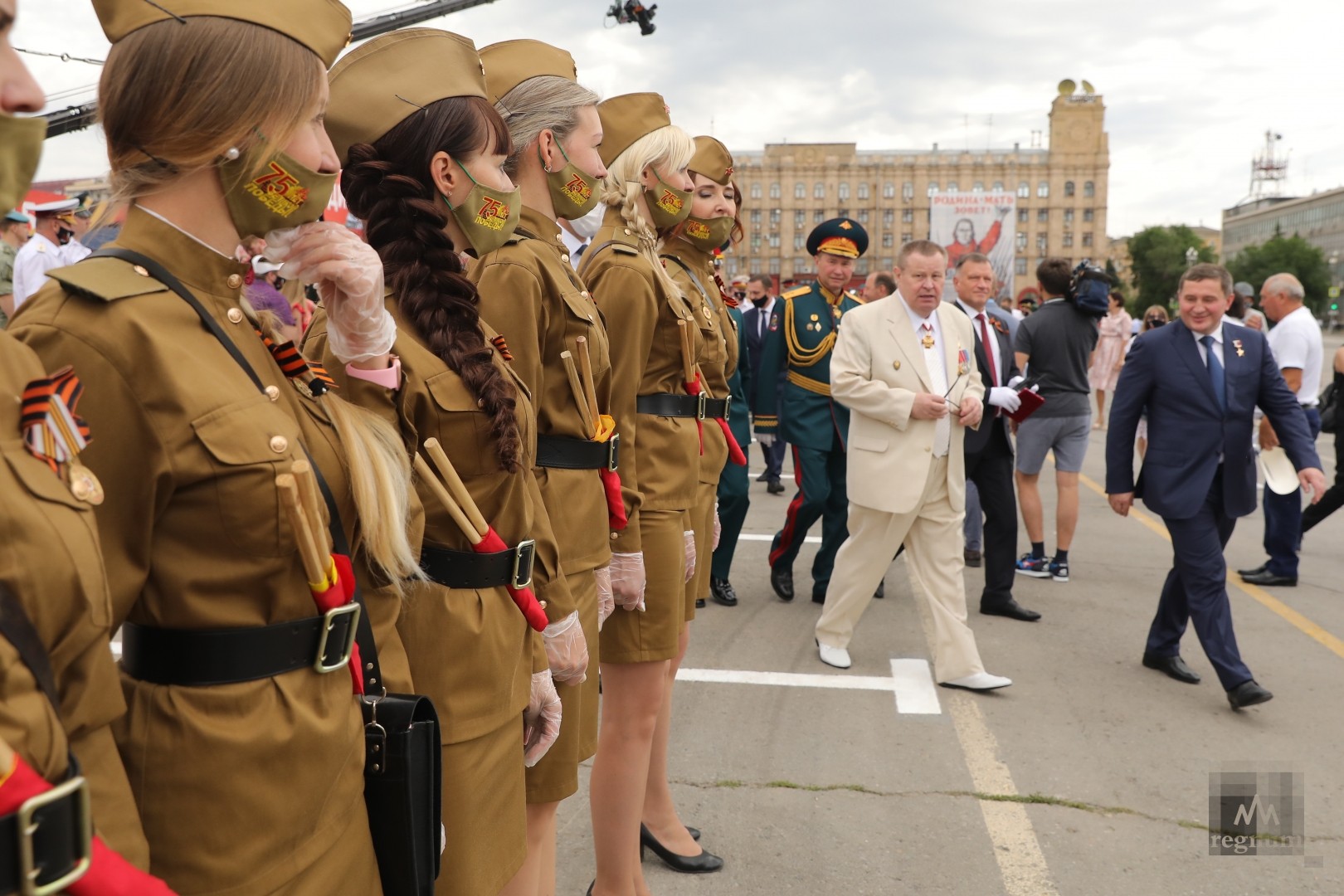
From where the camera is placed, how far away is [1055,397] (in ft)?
24.9

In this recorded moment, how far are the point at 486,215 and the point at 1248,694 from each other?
4.15 metres

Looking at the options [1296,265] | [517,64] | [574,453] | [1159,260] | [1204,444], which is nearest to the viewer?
[574,453]

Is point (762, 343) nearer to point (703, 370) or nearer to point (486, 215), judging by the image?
point (703, 370)

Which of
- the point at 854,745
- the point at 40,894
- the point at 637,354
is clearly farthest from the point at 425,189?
the point at 854,745

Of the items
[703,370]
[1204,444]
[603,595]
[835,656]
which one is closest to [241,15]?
[603,595]

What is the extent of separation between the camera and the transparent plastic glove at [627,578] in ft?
9.18

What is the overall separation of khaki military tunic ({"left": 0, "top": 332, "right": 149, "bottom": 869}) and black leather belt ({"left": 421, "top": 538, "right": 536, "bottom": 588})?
2.46 feet

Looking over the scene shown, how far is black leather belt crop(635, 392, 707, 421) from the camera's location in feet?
10.4

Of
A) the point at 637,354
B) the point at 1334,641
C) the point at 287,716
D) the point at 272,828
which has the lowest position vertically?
the point at 1334,641

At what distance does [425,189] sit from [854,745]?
3113 mm

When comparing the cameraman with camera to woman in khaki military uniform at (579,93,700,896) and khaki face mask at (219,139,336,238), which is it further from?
khaki face mask at (219,139,336,238)

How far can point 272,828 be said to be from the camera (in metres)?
1.38

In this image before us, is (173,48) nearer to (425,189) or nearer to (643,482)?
(425,189)

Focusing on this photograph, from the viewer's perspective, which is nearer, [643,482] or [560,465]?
[560,465]
